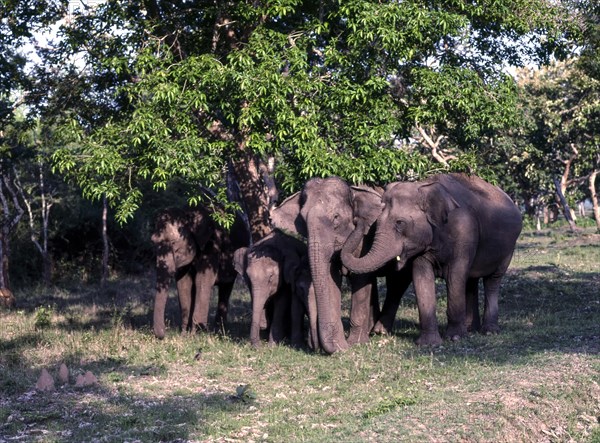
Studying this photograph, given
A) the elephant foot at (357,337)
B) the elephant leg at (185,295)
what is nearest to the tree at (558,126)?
the elephant leg at (185,295)

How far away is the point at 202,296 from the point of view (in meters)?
17.4

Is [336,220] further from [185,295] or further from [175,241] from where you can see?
[185,295]

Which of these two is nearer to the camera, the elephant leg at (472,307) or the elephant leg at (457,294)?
the elephant leg at (457,294)

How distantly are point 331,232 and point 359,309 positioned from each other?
164 centimetres

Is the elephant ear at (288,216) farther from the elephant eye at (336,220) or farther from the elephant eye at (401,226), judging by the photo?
the elephant eye at (401,226)

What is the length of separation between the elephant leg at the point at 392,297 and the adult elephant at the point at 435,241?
791mm

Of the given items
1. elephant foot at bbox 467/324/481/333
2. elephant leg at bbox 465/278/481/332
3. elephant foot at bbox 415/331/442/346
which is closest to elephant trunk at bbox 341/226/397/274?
elephant foot at bbox 415/331/442/346

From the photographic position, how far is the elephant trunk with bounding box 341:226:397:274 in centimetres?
1345

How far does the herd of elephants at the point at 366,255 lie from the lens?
13.6m

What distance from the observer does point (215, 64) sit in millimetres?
14750

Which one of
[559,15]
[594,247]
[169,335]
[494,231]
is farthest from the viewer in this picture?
[594,247]

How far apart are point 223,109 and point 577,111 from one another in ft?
92.0

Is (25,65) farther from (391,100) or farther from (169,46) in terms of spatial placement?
(391,100)

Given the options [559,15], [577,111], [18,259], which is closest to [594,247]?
[577,111]
